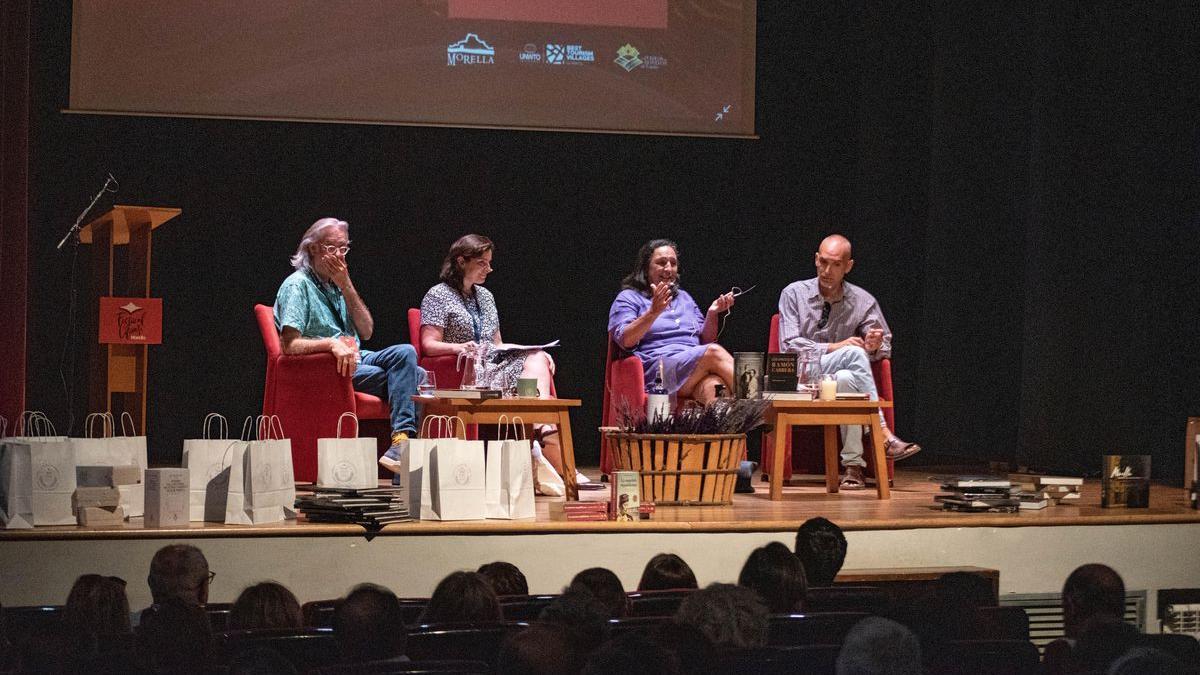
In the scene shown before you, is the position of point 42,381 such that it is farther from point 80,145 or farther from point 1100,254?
point 1100,254

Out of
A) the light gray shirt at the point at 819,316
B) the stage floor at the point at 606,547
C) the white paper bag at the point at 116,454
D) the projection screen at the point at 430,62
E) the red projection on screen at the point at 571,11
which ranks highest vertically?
the red projection on screen at the point at 571,11

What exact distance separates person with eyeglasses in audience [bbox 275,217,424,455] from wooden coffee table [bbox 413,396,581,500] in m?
0.39

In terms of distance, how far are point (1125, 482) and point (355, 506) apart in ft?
8.21

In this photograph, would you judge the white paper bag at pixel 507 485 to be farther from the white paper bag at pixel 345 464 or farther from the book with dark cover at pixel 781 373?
the book with dark cover at pixel 781 373

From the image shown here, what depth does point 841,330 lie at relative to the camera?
5.75m

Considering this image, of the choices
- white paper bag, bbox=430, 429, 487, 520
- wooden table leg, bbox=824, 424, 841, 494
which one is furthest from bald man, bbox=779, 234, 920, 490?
white paper bag, bbox=430, 429, 487, 520

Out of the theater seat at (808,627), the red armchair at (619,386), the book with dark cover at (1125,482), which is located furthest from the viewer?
the red armchair at (619,386)

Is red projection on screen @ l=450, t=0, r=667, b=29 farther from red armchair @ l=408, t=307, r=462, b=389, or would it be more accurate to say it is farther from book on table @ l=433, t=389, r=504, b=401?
book on table @ l=433, t=389, r=504, b=401

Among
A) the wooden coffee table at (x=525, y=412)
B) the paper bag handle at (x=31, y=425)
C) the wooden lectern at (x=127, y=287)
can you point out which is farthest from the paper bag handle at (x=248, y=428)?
the wooden coffee table at (x=525, y=412)

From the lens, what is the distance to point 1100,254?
6.29m

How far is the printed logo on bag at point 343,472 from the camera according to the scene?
3998 mm

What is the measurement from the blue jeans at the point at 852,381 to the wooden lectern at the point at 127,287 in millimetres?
2568

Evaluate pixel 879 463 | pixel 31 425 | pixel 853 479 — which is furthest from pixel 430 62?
pixel 879 463

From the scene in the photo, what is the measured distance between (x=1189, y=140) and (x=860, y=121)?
1859mm
